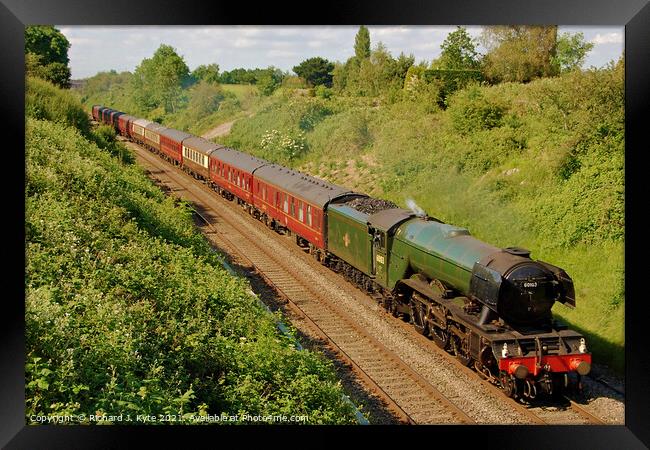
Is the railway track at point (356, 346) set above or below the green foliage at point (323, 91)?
below

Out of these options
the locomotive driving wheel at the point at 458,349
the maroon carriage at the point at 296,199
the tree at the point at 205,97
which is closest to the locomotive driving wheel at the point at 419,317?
the locomotive driving wheel at the point at 458,349

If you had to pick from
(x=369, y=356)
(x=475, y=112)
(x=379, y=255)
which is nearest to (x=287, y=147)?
(x=475, y=112)

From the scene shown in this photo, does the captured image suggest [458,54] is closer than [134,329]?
No

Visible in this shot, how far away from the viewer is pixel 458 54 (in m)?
29.2

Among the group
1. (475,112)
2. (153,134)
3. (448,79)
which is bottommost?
(475,112)

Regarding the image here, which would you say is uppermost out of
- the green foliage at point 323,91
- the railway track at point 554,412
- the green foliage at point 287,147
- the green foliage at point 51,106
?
the green foliage at point 323,91

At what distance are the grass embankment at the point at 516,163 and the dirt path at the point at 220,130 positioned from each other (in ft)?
33.6

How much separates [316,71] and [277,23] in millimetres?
28472

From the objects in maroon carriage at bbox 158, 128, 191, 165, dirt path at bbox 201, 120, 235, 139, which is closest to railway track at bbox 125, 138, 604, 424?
maroon carriage at bbox 158, 128, 191, 165

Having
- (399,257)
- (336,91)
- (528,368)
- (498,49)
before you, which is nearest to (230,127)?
(336,91)

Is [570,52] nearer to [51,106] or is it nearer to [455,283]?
[455,283]

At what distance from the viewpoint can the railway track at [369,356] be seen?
13.3 meters

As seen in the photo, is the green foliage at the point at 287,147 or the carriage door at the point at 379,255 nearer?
the carriage door at the point at 379,255

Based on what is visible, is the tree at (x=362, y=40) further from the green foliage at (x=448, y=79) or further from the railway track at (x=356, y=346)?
the railway track at (x=356, y=346)
